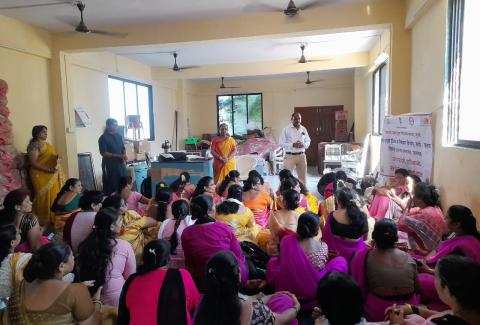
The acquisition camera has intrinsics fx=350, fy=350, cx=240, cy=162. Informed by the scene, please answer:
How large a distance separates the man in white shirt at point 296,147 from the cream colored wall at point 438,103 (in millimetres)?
1947

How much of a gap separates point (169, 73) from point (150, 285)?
319 inches

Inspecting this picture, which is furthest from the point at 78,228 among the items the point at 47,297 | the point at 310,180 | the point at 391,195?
the point at 310,180

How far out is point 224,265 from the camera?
1.43 meters

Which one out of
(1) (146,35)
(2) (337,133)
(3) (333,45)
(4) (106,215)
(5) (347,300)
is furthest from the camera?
(2) (337,133)

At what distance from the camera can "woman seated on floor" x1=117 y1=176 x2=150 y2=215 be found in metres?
3.82

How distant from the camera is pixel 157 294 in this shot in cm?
162

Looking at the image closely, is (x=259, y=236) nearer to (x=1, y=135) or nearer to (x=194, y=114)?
(x=1, y=135)

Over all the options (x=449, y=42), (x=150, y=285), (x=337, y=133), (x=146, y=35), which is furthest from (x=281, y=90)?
(x=150, y=285)

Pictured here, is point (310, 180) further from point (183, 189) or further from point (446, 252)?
point (446, 252)

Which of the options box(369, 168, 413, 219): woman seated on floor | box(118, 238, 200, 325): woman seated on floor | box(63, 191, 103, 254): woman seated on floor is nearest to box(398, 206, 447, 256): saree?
box(369, 168, 413, 219): woman seated on floor

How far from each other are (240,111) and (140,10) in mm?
7654

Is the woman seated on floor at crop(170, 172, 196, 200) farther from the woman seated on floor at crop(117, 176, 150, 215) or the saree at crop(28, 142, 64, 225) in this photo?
the saree at crop(28, 142, 64, 225)

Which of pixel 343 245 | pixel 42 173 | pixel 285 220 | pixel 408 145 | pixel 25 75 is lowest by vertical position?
pixel 343 245

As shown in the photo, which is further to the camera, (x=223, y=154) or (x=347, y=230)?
(x=223, y=154)
